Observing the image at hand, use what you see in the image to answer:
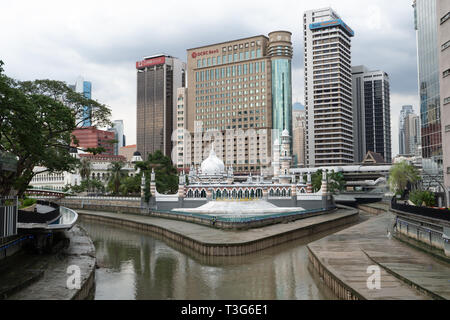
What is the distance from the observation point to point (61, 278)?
25.2 m

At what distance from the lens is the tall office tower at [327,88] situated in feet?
549

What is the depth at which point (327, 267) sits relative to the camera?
2772 cm

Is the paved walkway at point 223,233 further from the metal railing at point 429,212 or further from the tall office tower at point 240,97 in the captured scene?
the tall office tower at point 240,97

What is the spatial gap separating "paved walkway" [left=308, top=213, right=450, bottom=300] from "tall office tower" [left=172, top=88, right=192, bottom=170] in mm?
138399

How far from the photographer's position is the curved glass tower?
163000 mm

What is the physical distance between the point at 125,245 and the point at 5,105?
2527cm

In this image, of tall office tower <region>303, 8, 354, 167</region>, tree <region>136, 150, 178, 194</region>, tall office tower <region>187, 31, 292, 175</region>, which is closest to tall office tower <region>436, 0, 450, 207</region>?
tree <region>136, 150, 178, 194</region>

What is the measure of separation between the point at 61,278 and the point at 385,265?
70.5 ft

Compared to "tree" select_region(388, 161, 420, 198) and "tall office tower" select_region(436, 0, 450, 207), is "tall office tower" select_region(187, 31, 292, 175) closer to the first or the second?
"tree" select_region(388, 161, 420, 198)

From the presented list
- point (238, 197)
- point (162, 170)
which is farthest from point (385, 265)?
point (162, 170)

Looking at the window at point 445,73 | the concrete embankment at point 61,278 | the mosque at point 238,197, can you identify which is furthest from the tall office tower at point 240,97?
the concrete embankment at point 61,278

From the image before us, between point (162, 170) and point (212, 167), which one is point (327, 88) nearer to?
point (162, 170)
